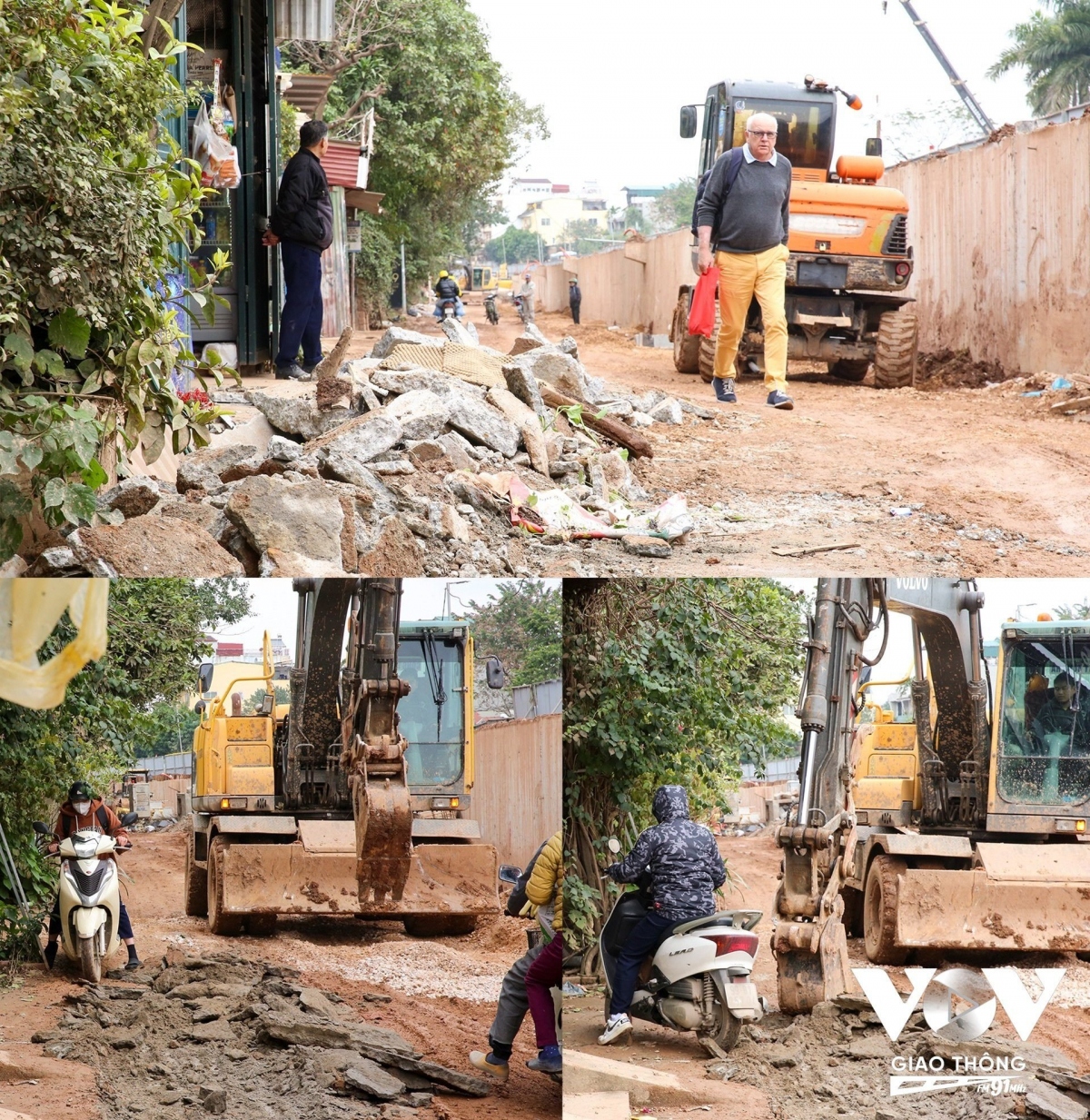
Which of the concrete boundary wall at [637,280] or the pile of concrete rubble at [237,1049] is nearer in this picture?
the pile of concrete rubble at [237,1049]

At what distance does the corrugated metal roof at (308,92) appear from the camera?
2030 centimetres

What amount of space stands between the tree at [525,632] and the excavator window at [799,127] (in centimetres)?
1266

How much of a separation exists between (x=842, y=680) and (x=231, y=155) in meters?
7.44

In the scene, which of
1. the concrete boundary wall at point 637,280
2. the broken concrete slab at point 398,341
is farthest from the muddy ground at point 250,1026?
the concrete boundary wall at point 637,280

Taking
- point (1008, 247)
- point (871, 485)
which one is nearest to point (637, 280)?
point (1008, 247)

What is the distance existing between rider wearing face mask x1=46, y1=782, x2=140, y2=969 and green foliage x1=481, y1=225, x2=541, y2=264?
91024 mm

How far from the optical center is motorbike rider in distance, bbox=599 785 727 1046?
454 centimetres

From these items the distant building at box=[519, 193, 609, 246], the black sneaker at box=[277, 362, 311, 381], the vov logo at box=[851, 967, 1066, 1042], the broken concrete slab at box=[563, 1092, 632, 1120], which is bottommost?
the broken concrete slab at box=[563, 1092, 632, 1120]

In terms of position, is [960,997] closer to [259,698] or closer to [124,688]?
[259,698]

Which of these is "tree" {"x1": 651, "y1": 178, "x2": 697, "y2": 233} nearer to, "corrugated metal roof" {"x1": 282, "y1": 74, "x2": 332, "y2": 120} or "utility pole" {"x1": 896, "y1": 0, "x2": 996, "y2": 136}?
"utility pole" {"x1": 896, "y1": 0, "x2": 996, "y2": 136}

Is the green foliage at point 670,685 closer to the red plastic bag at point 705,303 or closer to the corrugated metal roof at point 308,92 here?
the red plastic bag at point 705,303

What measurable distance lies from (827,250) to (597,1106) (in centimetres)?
1210

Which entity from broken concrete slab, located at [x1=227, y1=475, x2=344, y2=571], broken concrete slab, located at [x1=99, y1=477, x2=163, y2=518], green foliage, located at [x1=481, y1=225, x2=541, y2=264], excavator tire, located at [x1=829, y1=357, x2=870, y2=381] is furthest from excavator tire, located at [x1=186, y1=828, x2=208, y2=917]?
Result: green foliage, located at [x1=481, y1=225, x2=541, y2=264]

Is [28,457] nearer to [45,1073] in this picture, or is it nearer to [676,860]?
[45,1073]
